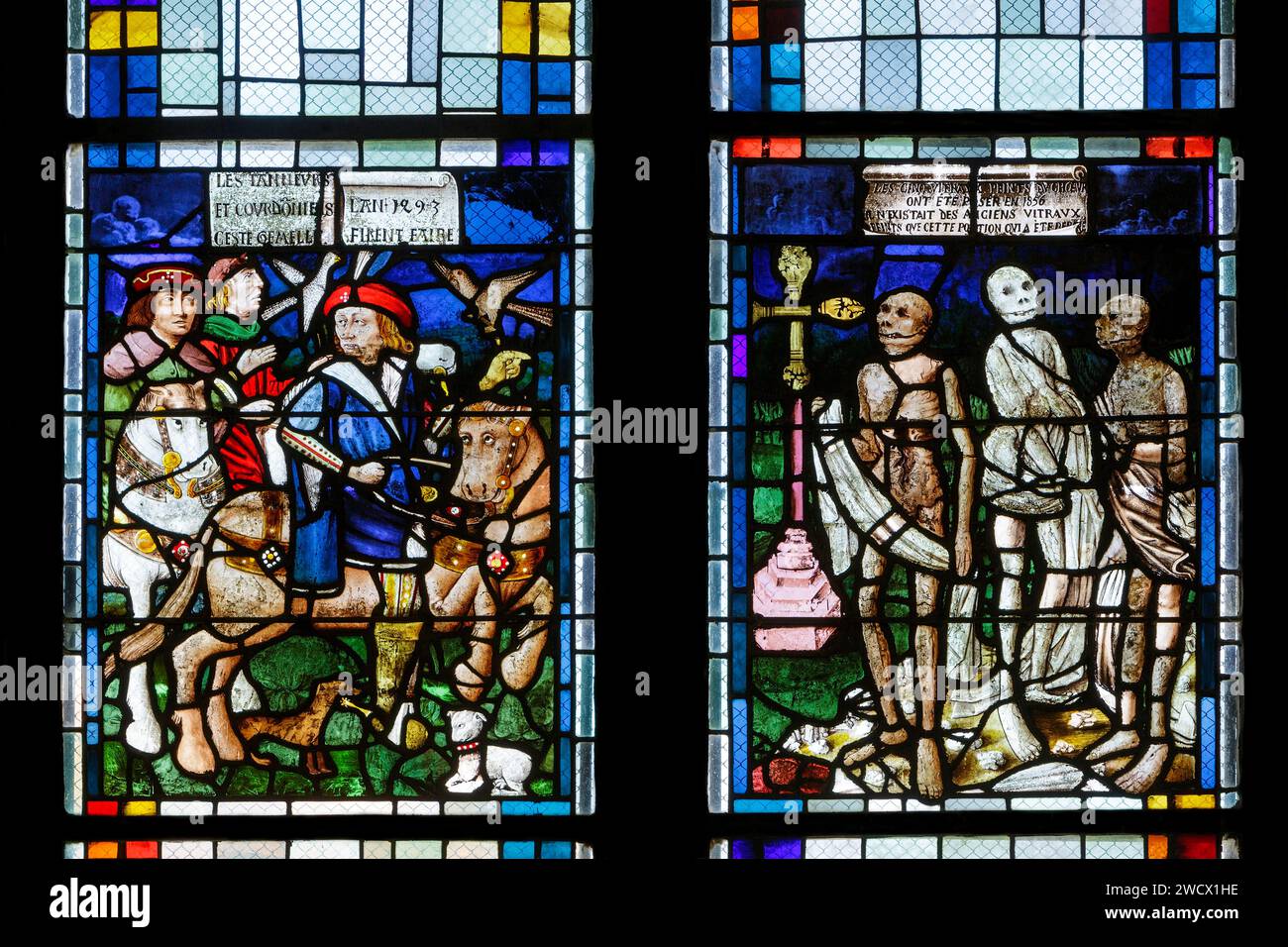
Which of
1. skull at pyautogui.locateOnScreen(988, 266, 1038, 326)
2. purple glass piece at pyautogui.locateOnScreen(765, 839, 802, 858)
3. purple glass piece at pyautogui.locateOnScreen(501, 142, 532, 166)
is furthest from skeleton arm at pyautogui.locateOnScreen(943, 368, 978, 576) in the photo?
purple glass piece at pyautogui.locateOnScreen(501, 142, 532, 166)

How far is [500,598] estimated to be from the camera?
3.28m

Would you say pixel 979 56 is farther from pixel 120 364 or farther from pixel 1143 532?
pixel 120 364

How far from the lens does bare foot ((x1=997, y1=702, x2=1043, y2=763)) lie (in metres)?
3.25

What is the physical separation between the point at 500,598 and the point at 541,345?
636 millimetres

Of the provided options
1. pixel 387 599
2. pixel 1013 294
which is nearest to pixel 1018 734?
pixel 1013 294

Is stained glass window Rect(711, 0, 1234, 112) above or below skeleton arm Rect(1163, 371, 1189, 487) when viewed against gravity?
above

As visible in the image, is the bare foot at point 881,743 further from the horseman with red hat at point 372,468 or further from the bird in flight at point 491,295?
the bird in flight at point 491,295

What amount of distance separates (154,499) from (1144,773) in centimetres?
254

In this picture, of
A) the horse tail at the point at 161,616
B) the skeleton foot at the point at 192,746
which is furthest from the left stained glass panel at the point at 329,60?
the skeleton foot at the point at 192,746

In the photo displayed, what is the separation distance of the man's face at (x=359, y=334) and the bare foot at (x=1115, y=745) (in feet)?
6.64

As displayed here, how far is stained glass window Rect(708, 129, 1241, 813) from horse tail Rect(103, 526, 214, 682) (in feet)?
4.17

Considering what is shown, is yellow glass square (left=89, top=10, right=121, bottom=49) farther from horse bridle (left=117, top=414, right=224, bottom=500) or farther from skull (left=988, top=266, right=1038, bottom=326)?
skull (left=988, top=266, right=1038, bottom=326)

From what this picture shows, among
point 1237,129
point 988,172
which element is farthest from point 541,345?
point 1237,129

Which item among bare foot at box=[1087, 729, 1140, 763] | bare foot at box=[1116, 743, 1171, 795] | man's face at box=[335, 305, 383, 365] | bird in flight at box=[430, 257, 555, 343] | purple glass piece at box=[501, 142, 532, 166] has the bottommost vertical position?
bare foot at box=[1116, 743, 1171, 795]
